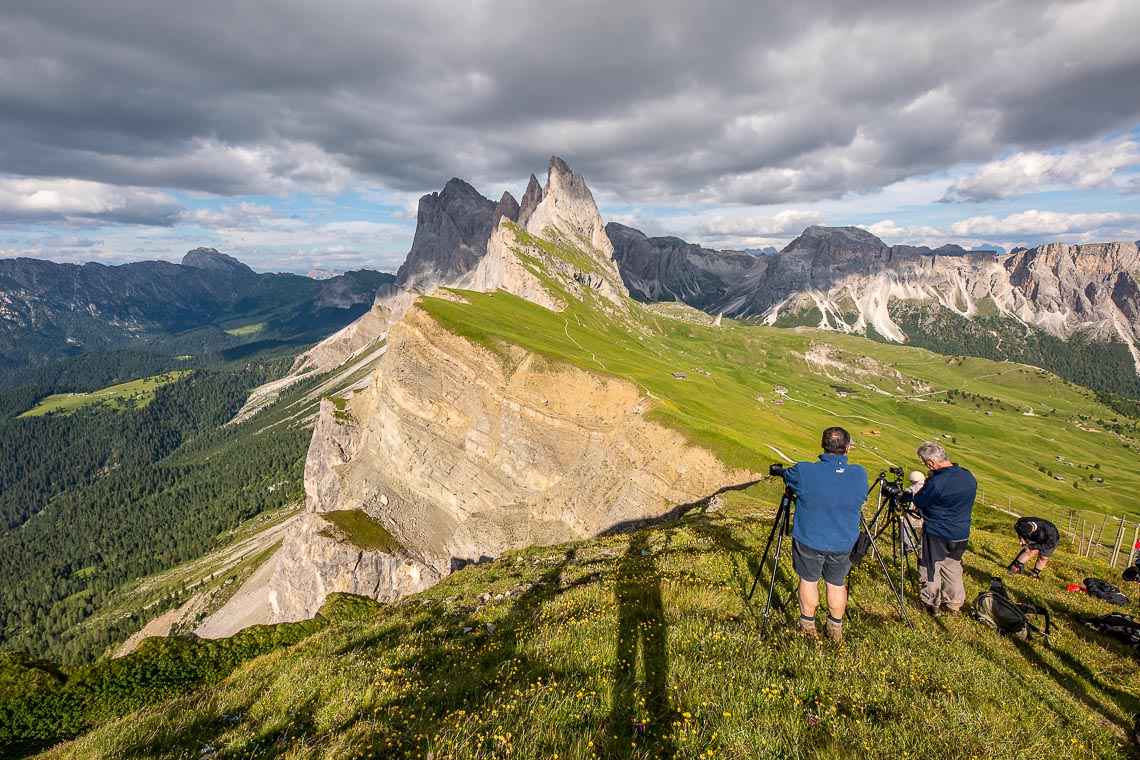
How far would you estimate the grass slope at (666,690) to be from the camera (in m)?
6.86

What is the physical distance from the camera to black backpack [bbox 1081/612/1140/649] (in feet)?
38.5

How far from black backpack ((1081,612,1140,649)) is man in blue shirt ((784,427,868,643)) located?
790 cm

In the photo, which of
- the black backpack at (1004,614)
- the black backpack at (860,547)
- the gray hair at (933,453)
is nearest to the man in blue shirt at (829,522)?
the black backpack at (860,547)

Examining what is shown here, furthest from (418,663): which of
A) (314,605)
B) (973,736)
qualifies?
(314,605)

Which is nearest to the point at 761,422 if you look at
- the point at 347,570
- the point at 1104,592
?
the point at 347,570

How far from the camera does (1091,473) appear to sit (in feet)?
563

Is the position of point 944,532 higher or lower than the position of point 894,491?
lower

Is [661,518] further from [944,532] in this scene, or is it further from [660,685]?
[660,685]

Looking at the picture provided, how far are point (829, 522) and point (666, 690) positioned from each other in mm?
5352

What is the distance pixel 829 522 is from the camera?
10.7 metres

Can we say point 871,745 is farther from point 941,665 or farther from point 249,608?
point 249,608

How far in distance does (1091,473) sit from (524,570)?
24527 centimetres

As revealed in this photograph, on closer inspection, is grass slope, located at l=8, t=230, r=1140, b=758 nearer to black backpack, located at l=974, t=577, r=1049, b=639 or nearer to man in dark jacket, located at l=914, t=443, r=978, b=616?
black backpack, located at l=974, t=577, r=1049, b=639

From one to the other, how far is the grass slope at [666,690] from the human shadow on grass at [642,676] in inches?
1.6
